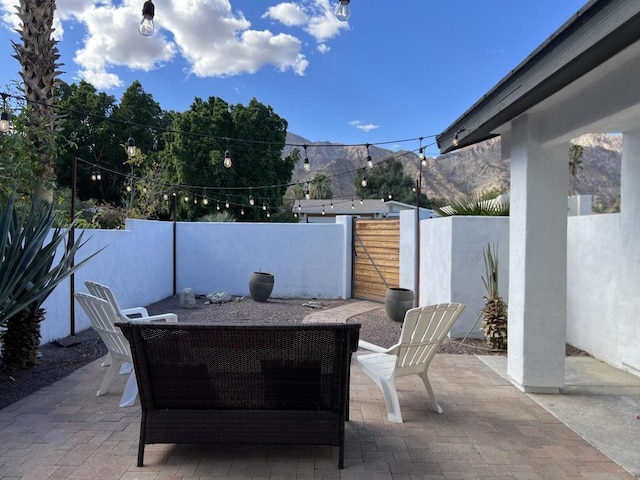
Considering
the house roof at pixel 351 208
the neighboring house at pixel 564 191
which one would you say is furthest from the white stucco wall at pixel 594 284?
the house roof at pixel 351 208

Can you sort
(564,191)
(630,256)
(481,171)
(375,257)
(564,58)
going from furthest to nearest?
(481,171)
(375,257)
(630,256)
(564,191)
(564,58)

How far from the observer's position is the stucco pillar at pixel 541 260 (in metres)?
3.83

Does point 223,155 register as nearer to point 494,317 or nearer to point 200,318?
point 200,318

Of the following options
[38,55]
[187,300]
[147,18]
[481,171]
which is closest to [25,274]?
[147,18]

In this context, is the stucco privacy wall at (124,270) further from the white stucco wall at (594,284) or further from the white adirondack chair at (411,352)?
the white stucco wall at (594,284)

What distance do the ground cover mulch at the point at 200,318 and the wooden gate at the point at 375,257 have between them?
1.57 ft

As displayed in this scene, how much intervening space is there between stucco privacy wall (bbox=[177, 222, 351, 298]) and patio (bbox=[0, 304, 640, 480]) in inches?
239

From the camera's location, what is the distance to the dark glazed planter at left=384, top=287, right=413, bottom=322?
23.4 feet

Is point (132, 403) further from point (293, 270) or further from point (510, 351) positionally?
point (293, 270)

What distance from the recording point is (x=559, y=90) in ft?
10.5

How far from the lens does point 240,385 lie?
253 centimetres

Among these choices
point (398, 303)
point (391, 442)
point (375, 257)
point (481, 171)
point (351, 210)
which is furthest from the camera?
point (481, 171)

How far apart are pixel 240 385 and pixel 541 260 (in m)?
2.97

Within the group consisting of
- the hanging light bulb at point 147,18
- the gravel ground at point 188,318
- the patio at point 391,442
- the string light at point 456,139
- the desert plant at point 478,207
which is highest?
the hanging light bulb at point 147,18
